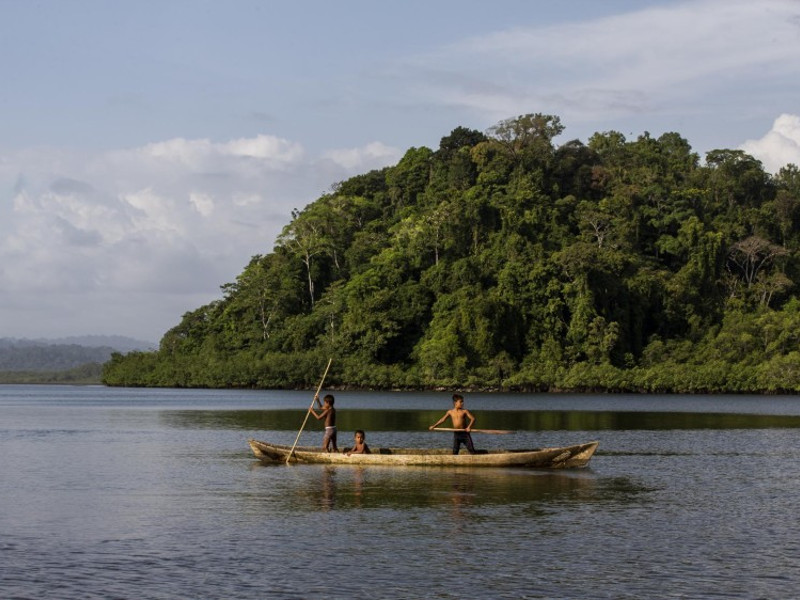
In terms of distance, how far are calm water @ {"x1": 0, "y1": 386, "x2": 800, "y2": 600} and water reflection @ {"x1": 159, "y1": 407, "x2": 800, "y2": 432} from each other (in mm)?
11094

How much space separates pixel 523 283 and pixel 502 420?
57.5 meters

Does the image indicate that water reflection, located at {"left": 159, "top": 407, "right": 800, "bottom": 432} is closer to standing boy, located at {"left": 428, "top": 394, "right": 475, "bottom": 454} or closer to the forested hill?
standing boy, located at {"left": 428, "top": 394, "right": 475, "bottom": 454}

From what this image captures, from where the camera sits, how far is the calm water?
16312 mm

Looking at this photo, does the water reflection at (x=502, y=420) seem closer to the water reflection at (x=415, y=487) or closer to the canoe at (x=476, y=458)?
the canoe at (x=476, y=458)

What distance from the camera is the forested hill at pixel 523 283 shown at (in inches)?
4304

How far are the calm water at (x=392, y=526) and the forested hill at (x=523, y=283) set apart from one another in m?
67.7

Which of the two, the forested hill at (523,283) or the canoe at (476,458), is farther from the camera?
the forested hill at (523,283)

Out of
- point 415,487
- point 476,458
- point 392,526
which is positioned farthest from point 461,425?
point 392,526

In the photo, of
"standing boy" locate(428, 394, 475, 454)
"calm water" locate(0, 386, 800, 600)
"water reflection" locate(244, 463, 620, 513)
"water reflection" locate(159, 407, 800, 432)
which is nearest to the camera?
"calm water" locate(0, 386, 800, 600)

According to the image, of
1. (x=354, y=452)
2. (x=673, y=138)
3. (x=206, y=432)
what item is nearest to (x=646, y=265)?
(x=673, y=138)

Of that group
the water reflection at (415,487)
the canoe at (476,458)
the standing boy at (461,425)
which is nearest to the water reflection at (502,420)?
the canoe at (476,458)

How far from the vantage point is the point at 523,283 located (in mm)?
114562

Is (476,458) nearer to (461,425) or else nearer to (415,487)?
(461,425)

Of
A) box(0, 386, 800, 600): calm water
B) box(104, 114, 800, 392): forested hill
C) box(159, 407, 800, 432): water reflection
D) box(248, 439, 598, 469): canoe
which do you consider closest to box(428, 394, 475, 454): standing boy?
box(248, 439, 598, 469): canoe
